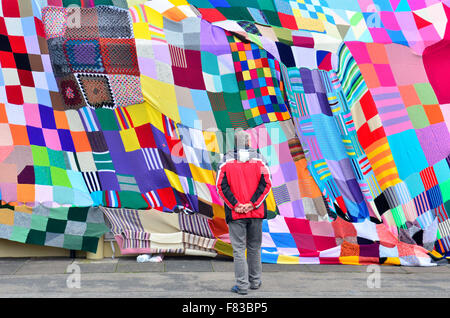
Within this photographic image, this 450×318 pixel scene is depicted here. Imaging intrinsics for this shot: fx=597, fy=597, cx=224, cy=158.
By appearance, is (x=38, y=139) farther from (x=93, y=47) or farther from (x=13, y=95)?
(x=93, y=47)

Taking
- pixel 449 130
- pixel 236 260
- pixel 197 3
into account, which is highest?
pixel 197 3

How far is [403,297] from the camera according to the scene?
5.52 metres

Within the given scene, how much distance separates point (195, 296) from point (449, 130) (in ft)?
12.5

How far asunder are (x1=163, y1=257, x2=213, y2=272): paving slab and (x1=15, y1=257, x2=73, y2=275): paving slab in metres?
1.11

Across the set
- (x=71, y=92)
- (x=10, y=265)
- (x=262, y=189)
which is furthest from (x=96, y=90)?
(x=262, y=189)

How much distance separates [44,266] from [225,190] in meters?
2.39

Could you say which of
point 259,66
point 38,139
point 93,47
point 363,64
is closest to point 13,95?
point 38,139

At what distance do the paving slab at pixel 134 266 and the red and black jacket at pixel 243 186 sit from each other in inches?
53.9

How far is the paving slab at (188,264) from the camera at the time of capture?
651 cm

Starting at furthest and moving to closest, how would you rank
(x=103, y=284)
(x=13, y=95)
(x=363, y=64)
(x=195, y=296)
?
(x=363, y=64), (x=13, y=95), (x=103, y=284), (x=195, y=296)

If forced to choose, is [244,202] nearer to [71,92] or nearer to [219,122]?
[219,122]

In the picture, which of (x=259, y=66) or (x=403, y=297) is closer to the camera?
(x=403, y=297)

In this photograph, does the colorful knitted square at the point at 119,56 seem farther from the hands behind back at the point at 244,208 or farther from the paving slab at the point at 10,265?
the paving slab at the point at 10,265

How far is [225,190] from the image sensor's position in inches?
218
